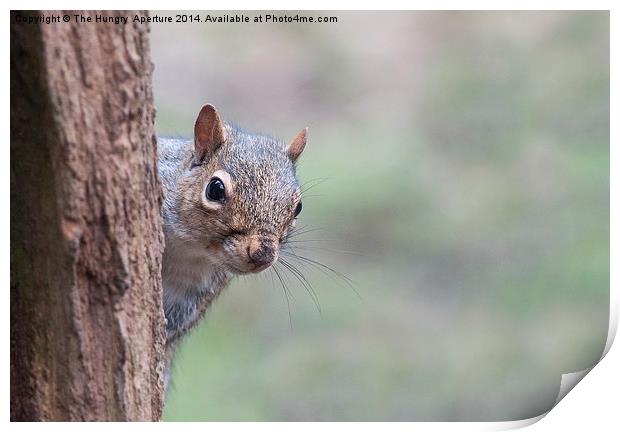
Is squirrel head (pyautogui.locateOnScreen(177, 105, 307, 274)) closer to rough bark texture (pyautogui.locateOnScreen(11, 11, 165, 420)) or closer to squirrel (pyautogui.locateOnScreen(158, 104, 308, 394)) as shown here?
Result: squirrel (pyautogui.locateOnScreen(158, 104, 308, 394))

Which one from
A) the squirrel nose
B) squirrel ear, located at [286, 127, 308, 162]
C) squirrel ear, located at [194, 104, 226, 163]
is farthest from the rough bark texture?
squirrel ear, located at [286, 127, 308, 162]

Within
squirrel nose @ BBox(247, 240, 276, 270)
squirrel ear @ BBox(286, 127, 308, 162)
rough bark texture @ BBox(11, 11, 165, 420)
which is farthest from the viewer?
squirrel ear @ BBox(286, 127, 308, 162)

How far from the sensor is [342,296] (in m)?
1.62

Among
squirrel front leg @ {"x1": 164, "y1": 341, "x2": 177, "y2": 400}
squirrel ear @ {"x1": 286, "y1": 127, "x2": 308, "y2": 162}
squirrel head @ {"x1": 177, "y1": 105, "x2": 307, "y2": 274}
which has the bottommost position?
squirrel front leg @ {"x1": 164, "y1": 341, "x2": 177, "y2": 400}

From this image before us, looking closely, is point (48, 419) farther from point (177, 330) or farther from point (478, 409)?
point (478, 409)

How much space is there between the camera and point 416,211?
168cm

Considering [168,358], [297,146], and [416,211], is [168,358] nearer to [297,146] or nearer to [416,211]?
[297,146]

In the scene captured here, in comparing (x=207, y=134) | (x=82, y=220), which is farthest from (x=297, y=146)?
(x=82, y=220)

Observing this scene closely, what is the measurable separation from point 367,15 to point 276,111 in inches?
13.3

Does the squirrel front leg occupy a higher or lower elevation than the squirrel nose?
lower

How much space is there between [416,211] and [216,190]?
557 mm

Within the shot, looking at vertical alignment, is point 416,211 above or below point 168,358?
above

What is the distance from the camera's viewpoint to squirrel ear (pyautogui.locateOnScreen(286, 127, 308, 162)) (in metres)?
1.42

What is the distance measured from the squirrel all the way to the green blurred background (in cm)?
11
